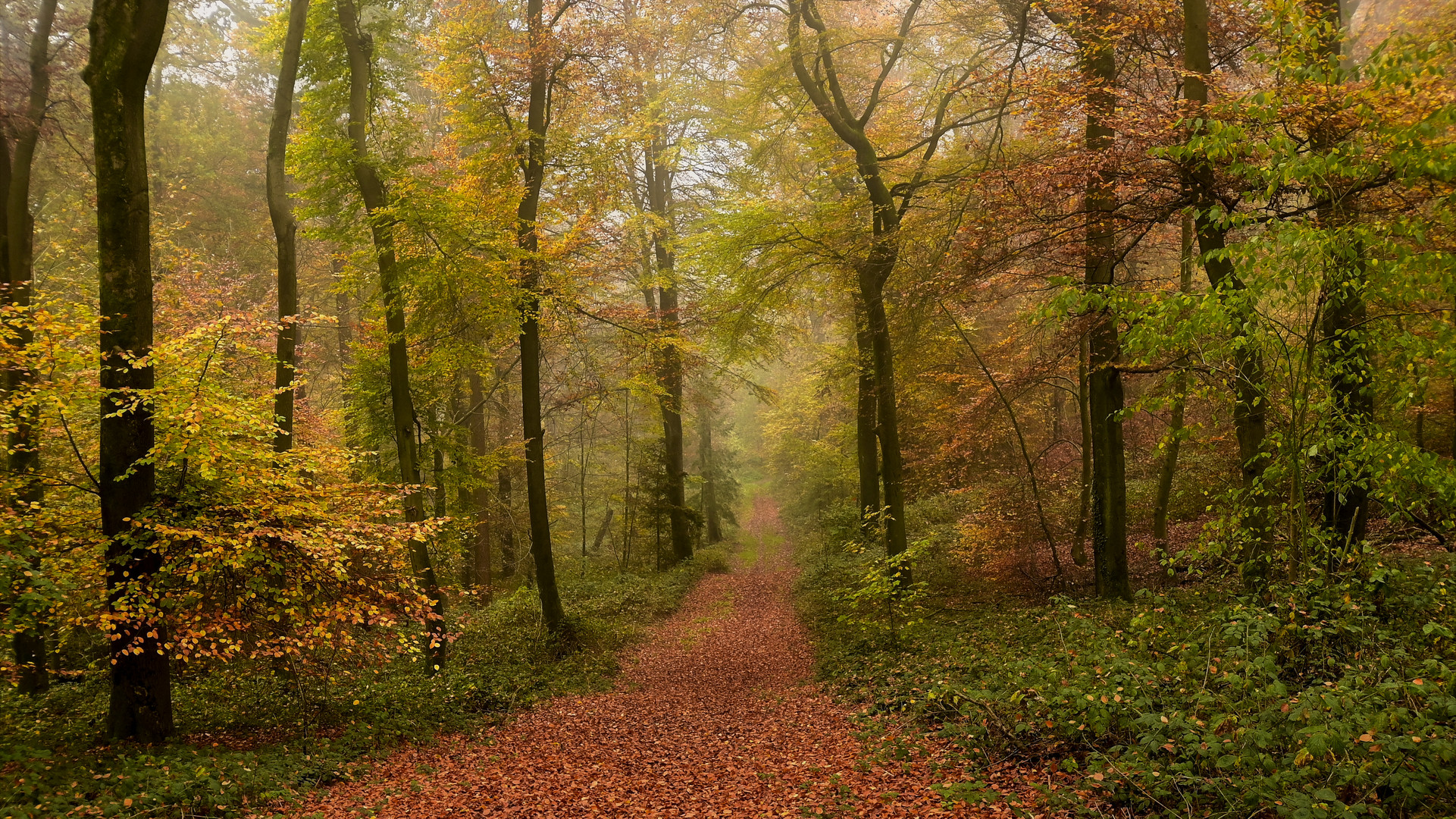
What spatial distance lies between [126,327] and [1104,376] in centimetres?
1108

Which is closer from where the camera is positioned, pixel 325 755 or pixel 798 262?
pixel 325 755

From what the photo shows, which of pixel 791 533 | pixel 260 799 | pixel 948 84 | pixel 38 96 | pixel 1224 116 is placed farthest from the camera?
pixel 791 533

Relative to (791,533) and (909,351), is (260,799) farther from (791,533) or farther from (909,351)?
(791,533)

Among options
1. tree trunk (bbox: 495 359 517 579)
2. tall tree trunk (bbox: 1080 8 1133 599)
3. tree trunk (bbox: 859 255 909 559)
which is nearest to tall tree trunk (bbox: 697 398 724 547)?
tree trunk (bbox: 495 359 517 579)

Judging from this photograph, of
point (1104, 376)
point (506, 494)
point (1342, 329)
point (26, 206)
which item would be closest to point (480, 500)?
point (506, 494)

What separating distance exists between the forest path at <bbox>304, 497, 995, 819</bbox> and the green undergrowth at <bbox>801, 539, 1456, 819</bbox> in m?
0.89

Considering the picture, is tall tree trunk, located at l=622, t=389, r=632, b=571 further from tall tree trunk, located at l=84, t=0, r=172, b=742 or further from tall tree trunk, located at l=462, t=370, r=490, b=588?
tall tree trunk, located at l=84, t=0, r=172, b=742

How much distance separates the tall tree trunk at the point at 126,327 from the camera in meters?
6.05

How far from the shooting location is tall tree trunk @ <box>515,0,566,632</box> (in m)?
10.8

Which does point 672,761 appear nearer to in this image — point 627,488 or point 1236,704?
point 1236,704

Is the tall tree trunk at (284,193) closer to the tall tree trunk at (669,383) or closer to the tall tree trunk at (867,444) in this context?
the tall tree trunk at (669,383)

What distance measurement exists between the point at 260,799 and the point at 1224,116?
35.0 feet

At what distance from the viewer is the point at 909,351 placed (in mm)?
12500

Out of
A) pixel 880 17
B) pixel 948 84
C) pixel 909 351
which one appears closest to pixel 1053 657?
pixel 909 351
